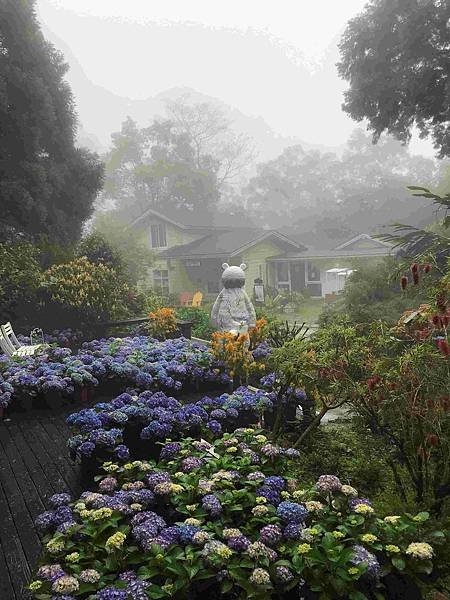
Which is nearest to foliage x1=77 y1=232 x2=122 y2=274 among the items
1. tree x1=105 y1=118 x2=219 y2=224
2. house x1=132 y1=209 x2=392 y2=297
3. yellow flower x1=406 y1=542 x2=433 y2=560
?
yellow flower x1=406 y1=542 x2=433 y2=560

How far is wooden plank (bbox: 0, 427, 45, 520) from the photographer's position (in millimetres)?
3805

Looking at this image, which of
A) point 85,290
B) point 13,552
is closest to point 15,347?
point 85,290

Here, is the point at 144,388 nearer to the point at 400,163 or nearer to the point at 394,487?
the point at 394,487

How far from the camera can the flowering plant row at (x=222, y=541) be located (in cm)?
248

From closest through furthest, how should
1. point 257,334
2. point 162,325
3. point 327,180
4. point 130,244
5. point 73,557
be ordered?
1. point 73,557
2. point 257,334
3. point 162,325
4. point 130,244
5. point 327,180

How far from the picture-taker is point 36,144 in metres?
15.2

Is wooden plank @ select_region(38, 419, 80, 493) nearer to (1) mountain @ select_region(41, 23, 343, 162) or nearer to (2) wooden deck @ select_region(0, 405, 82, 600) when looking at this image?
(2) wooden deck @ select_region(0, 405, 82, 600)

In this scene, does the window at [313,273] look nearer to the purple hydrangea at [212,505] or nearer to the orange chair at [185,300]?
the orange chair at [185,300]

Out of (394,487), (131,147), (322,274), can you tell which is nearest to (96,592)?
(394,487)

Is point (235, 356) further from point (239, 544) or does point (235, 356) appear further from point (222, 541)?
point (239, 544)

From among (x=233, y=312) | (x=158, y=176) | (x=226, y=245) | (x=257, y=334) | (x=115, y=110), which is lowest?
(x=257, y=334)

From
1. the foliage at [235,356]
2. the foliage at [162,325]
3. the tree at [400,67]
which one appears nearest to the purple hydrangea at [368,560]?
the foliage at [235,356]

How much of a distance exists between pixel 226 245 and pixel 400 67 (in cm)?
1752

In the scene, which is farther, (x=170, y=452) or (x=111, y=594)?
(x=170, y=452)
